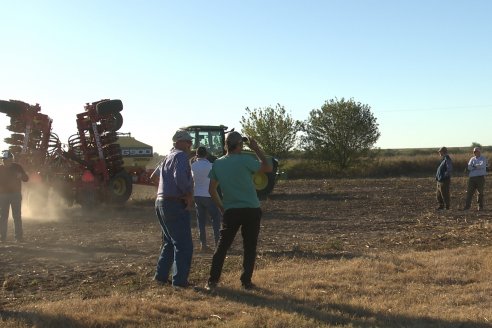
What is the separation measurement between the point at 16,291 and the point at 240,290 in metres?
2.85

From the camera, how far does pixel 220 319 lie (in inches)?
241

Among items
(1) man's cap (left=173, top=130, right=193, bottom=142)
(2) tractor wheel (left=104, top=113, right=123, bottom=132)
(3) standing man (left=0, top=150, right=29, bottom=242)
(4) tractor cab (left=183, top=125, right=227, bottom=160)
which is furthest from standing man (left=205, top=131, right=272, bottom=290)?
(4) tractor cab (left=183, top=125, right=227, bottom=160)

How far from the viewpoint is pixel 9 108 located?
18500 millimetres

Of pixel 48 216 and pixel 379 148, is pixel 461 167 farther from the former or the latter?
pixel 48 216

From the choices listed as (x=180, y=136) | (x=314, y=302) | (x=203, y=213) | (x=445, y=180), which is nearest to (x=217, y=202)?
(x=180, y=136)

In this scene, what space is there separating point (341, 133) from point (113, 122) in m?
34.1

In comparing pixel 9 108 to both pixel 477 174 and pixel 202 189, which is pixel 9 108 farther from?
pixel 477 174

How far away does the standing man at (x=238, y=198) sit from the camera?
7305 mm

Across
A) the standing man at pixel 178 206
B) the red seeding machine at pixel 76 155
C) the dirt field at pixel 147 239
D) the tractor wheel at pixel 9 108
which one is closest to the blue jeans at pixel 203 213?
the dirt field at pixel 147 239

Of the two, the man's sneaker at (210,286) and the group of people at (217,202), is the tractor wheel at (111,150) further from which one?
the man's sneaker at (210,286)

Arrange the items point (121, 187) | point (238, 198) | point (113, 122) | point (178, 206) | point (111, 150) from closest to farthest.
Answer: point (238, 198) → point (178, 206) → point (113, 122) → point (111, 150) → point (121, 187)

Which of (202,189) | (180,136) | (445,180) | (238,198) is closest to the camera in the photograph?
(238,198)

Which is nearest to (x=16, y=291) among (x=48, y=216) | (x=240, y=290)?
(x=240, y=290)

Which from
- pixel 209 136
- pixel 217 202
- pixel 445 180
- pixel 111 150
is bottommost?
pixel 217 202
